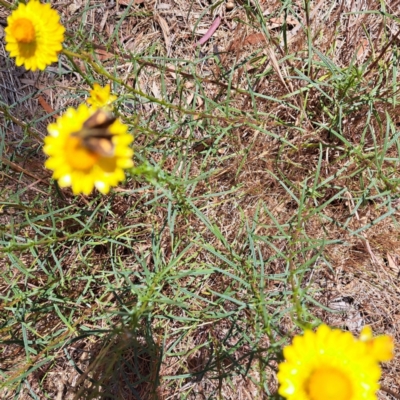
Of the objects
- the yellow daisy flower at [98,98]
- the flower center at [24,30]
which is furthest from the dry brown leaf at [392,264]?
the flower center at [24,30]

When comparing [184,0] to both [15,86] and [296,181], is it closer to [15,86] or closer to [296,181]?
[15,86]

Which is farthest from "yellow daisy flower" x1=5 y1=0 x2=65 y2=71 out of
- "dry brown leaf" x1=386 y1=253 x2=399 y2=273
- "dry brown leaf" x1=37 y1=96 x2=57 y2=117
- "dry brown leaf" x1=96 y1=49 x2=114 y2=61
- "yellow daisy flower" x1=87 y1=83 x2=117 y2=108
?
"dry brown leaf" x1=386 y1=253 x2=399 y2=273

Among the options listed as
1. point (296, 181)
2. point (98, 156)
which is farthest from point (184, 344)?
point (98, 156)

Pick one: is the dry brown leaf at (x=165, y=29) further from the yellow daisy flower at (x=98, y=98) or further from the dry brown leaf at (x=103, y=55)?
the yellow daisy flower at (x=98, y=98)

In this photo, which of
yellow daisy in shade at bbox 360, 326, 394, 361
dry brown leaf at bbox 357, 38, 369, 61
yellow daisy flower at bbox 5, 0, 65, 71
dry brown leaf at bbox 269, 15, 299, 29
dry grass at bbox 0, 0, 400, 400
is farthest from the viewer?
dry brown leaf at bbox 269, 15, 299, 29

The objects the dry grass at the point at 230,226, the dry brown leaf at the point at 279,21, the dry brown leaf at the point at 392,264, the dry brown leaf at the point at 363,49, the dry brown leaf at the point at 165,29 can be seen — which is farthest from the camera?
the dry brown leaf at the point at 165,29

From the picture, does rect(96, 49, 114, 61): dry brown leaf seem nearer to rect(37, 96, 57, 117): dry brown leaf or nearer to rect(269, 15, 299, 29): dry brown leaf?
rect(37, 96, 57, 117): dry brown leaf

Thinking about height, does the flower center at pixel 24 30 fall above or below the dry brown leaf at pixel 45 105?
below

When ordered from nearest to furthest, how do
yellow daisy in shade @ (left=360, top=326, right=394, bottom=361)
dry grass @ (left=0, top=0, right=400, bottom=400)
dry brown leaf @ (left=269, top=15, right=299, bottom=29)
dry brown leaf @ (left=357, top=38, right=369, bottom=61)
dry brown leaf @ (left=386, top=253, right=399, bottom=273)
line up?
yellow daisy in shade @ (left=360, top=326, right=394, bottom=361)
dry grass @ (left=0, top=0, right=400, bottom=400)
dry brown leaf @ (left=386, top=253, right=399, bottom=273)
dry brown leaf @ (left=357, top=38, right=369, bottom=61)
dry brown leaf @ (left=269, top=15, right=299, bottom=29)

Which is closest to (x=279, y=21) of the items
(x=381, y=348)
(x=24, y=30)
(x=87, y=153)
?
(x=24, y=30)
